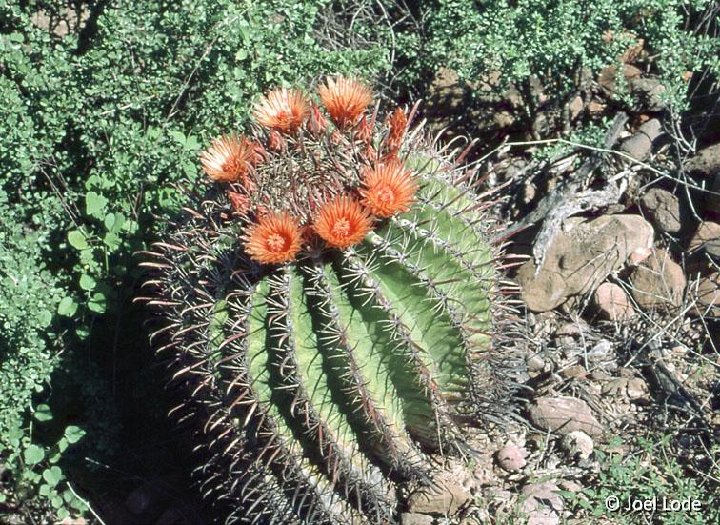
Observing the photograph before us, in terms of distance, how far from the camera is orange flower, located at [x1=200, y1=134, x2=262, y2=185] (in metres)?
2.66

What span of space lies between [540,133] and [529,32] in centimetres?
62

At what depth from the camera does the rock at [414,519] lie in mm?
3062

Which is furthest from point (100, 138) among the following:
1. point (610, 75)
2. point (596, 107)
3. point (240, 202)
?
point (610, 75)

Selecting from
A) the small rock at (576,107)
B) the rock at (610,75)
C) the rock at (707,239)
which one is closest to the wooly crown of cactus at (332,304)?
the rock at (707,239)

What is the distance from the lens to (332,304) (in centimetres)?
247

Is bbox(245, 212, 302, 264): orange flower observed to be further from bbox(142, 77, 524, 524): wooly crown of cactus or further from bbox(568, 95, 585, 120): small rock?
bbox(568, 95, 585, 120): small rock

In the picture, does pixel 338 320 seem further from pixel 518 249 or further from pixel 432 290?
pixel 518 249

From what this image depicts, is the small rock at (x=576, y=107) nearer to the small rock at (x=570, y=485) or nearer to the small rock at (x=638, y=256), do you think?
the small rock at (x=638, y=256)

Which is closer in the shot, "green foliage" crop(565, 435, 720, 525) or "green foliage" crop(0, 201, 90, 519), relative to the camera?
"green foliage" crop(565, 435, 720, 525)

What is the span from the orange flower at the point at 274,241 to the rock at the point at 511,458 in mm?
1334

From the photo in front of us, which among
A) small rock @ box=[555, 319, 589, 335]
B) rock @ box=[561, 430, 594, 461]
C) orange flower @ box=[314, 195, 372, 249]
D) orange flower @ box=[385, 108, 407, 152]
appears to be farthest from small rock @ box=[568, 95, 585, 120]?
orange flower @ box=[314, 195, 372, 249]

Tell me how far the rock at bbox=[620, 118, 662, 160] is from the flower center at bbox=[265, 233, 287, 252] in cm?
218

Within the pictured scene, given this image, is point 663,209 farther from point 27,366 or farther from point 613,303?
point 27,366

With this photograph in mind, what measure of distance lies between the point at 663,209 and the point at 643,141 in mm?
369
